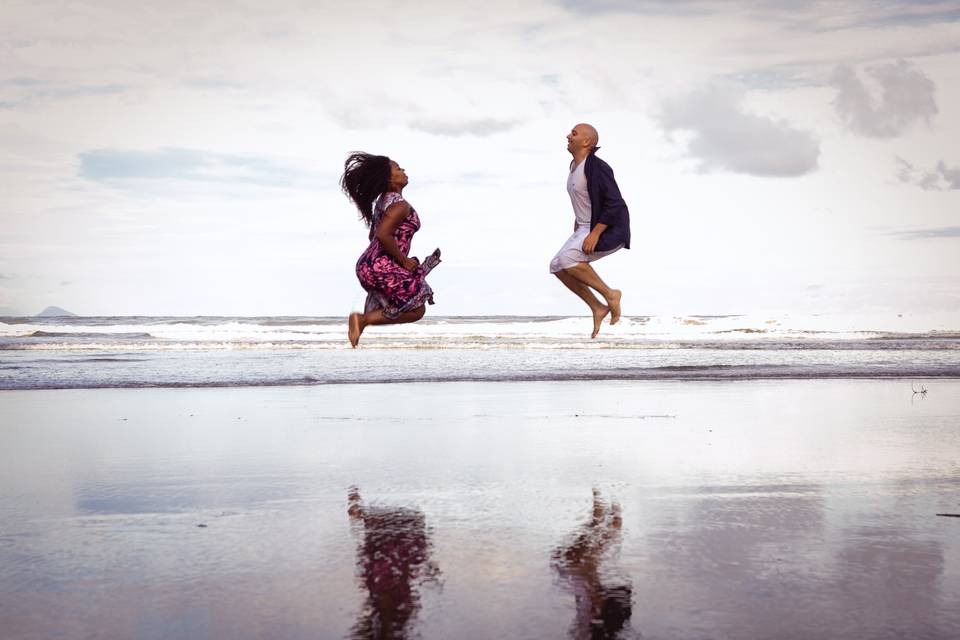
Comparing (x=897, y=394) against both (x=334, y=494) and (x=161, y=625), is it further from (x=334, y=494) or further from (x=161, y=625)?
(x=161, y=625)

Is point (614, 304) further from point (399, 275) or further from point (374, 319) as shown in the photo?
point (374, 319)

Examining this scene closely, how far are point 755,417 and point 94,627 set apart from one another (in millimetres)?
7517

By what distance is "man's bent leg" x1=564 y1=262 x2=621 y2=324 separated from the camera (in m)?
7.60

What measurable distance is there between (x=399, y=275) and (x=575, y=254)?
168cm

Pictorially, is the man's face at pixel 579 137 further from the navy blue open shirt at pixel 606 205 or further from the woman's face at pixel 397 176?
the woman's face at pixel 397 176

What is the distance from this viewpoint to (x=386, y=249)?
318 inches

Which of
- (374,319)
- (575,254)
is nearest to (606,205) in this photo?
(575,254)

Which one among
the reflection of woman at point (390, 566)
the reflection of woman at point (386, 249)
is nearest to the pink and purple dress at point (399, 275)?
the reflection of woman at point (386, 249)

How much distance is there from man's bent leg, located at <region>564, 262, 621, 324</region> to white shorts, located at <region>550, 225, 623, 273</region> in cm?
5

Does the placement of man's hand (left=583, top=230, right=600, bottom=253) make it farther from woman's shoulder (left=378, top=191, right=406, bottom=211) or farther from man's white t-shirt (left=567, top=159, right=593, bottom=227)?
woman's shoulder (left=378, top=191, right=406, bottom=211)

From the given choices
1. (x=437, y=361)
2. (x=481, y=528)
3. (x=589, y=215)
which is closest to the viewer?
(x=481, y=528)

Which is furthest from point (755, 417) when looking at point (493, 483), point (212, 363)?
point (212, 363)

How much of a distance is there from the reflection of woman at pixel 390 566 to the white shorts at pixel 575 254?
309cm

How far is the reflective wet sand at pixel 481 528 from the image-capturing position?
3.25 meters
